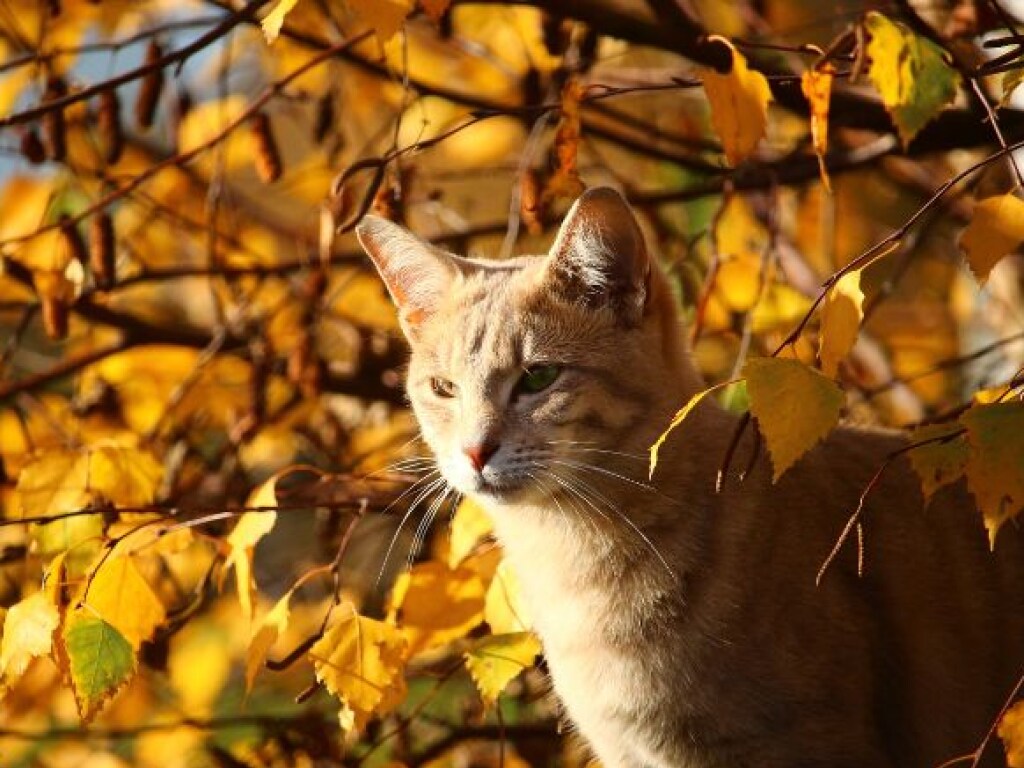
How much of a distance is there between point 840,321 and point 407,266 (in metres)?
1.02

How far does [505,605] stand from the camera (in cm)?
273

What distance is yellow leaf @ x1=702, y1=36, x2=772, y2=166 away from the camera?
2203 millimetres

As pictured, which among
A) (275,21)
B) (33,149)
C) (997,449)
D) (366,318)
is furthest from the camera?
(366,318)

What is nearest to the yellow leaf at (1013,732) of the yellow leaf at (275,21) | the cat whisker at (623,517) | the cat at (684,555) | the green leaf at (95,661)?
the cat at (684,555)

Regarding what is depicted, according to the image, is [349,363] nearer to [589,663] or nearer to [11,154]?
[11,154]

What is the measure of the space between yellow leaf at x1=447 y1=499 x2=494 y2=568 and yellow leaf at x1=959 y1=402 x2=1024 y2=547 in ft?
3.64

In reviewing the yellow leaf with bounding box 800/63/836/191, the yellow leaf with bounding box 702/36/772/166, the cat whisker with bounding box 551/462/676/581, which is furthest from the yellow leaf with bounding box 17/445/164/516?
the yellow leaf with bounding box 800/63/836/191

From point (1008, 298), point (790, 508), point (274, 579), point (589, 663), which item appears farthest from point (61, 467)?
point (1008, 298)

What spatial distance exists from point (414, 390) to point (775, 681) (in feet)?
2.76

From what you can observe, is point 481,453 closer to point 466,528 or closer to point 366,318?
point 466,528

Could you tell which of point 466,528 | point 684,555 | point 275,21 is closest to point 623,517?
point 684,555

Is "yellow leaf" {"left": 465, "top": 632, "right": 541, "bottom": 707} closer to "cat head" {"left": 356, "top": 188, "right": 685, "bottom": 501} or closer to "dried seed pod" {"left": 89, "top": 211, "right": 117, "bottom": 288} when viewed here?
"cat head" {"left": 356, "top": 188, "right": 685, "bottom": 501}

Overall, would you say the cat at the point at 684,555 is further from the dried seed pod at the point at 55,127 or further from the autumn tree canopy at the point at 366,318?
the dried seed pod at the point at 55,127

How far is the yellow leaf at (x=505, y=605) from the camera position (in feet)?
8.80
